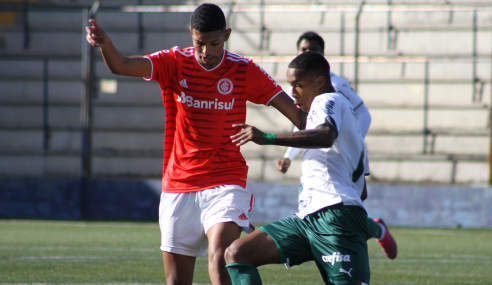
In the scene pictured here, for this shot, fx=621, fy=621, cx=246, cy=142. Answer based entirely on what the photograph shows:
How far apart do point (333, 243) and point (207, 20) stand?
1.43 meters

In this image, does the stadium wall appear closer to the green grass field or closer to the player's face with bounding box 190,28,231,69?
the green grass field

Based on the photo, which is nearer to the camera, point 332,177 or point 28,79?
point 332,177

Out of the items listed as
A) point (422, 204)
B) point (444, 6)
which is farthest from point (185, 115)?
point (444, 6)

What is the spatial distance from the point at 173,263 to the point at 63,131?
1220cm

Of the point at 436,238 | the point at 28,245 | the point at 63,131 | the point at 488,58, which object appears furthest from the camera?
the point at 63,131

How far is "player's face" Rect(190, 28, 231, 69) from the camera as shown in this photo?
3557mm

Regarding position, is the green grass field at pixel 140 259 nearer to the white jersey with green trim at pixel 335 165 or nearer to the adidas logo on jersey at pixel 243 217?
the adidas logo on jersey at pixel 243 217

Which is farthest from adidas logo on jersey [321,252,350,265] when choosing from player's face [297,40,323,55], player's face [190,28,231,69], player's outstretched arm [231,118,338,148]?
player's face [297,40,323,55]

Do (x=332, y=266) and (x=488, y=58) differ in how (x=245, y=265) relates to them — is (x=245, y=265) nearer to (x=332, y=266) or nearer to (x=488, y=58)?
(x=332, y=266)

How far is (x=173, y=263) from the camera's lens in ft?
12.2

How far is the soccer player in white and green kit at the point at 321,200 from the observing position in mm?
3273

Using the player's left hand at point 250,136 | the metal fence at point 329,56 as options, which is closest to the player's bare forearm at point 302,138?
the player's left hand at point 250,136

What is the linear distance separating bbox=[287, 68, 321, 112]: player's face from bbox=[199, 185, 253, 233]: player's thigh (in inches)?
26.6

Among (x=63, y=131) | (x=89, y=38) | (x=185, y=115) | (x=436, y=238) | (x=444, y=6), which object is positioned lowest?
(x=436, y=238)
